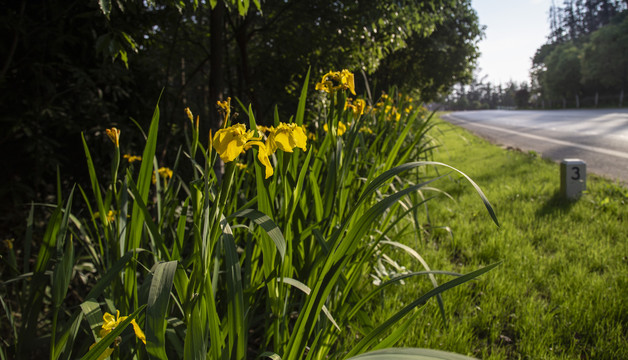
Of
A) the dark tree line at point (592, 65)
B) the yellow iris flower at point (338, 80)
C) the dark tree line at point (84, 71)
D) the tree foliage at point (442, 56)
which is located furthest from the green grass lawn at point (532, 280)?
the dark tree line at point (592, 65)

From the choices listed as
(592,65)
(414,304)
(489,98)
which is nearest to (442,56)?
(414,304)

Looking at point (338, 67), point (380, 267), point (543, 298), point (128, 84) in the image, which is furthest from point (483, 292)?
point (338, 67)

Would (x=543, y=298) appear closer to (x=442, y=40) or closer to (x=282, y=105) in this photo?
(x=282, y=105)

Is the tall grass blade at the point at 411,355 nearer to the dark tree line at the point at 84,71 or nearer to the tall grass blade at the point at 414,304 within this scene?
the tall grass blade at the point at 414,304

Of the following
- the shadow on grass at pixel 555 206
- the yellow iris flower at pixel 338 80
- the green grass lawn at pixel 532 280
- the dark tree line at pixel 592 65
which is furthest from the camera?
the dark tree line at pixel 592 65

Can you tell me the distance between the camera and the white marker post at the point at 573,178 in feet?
10.1

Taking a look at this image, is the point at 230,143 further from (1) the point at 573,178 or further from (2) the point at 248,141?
(1) the point at 573,178

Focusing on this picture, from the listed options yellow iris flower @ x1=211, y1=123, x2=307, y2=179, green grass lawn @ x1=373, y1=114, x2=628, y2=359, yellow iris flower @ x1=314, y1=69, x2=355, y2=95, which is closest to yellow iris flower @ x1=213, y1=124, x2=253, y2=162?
yellow iris flower @ x1=211, y1=123, x2=307, y2=179

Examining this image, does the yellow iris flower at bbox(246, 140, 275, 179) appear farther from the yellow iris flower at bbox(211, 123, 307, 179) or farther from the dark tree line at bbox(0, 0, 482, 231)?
the dark tree line at bbox(0, 0, 482, 231)

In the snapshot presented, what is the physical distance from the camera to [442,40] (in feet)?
34.5

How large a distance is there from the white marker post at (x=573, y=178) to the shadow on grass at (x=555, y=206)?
0.18 feet

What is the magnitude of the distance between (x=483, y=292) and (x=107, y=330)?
1.63 meters

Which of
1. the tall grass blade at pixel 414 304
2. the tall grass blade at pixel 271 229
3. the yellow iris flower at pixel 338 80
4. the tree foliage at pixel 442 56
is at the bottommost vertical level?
the tall grass blade at pixel 414 304

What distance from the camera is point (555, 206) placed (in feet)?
9.89
